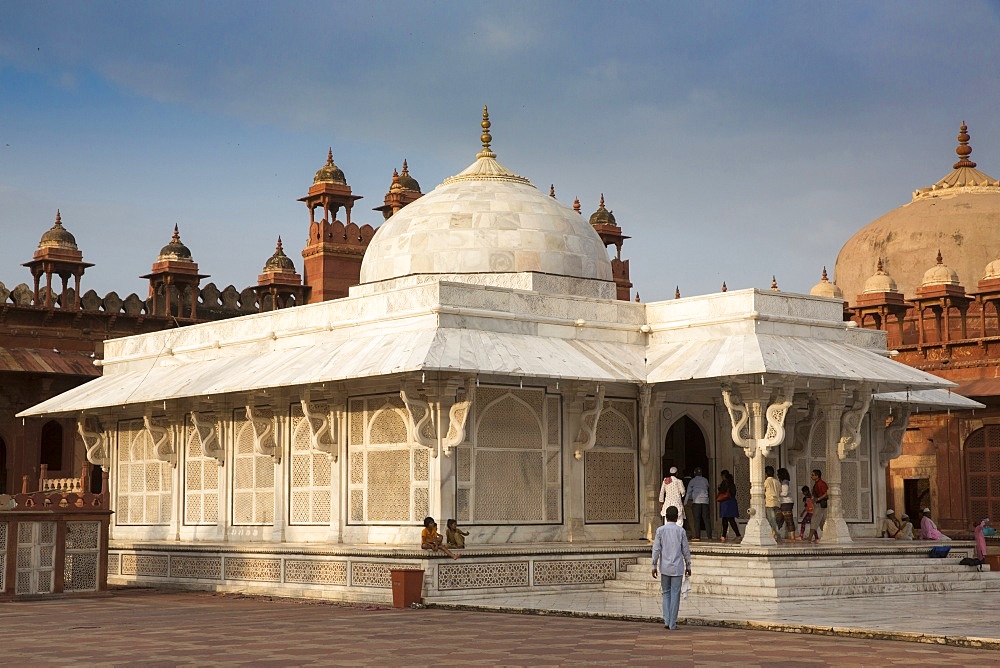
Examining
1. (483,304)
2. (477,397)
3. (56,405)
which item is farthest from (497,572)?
(56,405)

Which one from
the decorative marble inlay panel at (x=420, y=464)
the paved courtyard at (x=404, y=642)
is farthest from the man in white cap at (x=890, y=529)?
the decorative marble inlay panel at (x=420, y=464)

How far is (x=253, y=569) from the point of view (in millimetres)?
19891

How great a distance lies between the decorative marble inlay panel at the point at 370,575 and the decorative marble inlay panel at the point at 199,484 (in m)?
4.64

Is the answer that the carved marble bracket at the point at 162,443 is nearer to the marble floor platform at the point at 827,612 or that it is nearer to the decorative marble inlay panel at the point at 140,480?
the decorative marble inlay panel at the point at 140,480

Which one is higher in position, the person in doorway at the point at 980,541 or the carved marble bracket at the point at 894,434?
the carved marble bracket at the point at 894,434

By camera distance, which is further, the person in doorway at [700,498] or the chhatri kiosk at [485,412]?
the person in doorway at [700,498]

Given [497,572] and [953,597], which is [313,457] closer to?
[497,572]

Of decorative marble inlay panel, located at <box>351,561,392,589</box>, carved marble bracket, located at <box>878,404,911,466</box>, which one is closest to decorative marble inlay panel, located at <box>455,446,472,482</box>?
decorative marble inlay panel, located at <box>351,561,392,589</box>

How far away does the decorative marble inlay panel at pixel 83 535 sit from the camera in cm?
1950

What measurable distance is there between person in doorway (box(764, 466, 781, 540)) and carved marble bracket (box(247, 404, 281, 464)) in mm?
6760

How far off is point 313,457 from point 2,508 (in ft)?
13.3

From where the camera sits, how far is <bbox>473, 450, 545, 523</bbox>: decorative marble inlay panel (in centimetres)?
1866

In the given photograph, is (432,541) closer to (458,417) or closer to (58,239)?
(458,417)

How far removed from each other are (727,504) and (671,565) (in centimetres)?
674
